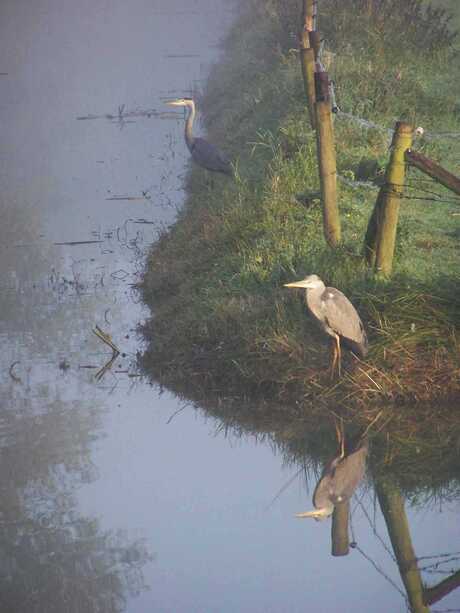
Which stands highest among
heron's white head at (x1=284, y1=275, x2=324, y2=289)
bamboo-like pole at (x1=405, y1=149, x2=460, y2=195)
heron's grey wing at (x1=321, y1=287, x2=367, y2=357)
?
bamboo-like pole at (x1=405, y1=149, x2=460, y2=195)

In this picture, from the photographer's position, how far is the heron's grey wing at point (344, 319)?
8.55 metres

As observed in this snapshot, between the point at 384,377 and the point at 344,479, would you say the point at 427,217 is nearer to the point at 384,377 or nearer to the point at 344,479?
the point at 384,377

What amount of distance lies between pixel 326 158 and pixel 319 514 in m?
3.41

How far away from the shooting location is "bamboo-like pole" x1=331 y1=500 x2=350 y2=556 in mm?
6875

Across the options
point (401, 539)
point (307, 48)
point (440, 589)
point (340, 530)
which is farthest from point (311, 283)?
point (307, 48)

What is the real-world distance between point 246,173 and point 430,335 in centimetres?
505

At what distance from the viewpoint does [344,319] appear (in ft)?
28.1

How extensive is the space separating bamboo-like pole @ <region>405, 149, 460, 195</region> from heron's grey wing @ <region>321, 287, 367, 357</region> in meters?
1.11

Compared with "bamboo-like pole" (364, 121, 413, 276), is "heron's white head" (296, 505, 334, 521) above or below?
below

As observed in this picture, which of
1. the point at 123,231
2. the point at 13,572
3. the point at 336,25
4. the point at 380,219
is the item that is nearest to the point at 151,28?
the point at 336,25

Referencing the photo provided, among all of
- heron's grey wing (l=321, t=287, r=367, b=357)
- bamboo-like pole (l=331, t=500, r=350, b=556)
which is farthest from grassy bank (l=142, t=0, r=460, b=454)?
bamboo-like pole (l=331, t=500, r=350, b=556)

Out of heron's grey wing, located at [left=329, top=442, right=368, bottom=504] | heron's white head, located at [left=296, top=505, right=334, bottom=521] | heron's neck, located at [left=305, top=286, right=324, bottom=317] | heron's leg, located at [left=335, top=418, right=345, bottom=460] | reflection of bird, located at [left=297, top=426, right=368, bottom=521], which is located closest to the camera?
heron's white head, located at [left=296, top=505, right=334, bottom=521]

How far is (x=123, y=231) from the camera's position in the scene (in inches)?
557

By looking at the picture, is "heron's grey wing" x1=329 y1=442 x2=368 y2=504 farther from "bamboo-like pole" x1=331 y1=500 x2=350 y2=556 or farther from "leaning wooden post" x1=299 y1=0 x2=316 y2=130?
"leaning wooden post" x1=299 y1=0 x2=316 y2=130
